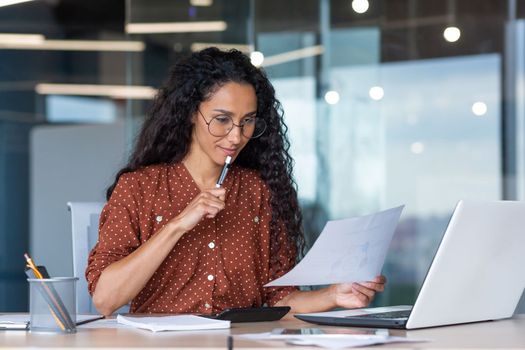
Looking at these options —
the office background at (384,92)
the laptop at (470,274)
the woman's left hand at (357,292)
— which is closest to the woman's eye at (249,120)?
the woman's left hand at (357,292)

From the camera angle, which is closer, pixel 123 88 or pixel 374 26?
pixel 374 26

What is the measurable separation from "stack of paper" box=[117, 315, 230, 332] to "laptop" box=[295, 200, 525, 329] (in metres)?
0.24

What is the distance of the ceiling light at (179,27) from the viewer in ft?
17.3

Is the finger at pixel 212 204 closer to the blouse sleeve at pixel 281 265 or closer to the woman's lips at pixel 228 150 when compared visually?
the woman's lips at pixel 228 150

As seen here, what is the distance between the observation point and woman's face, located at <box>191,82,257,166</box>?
8.24 feet

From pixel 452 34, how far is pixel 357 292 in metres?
3.12

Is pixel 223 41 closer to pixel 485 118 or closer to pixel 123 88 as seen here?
pixel 123 88

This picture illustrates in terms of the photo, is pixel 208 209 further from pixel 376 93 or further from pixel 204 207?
pixel 376 93

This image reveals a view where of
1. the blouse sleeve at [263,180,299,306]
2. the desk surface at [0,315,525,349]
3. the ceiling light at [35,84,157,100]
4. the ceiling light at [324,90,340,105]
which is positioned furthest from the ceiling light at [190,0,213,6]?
the desk surface at [0,315,525,349]

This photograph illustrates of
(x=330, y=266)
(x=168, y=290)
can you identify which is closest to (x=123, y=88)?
(x=168, y=290)

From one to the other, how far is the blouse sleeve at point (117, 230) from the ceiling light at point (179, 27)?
2793 mm

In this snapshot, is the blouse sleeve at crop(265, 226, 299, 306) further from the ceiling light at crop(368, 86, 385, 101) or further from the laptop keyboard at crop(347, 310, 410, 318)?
the ceiling light at crop(368, 86, 385, 101)

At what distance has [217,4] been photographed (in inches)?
208

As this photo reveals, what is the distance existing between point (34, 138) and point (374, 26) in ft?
6.59
